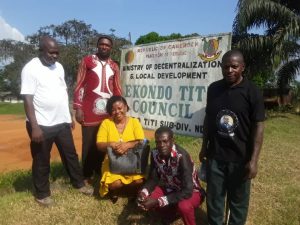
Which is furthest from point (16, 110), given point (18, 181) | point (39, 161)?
point (39, 161)

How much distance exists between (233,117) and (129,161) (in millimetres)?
1398

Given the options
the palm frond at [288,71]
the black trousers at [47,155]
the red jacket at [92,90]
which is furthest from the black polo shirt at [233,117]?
the palm frond at [288,71]

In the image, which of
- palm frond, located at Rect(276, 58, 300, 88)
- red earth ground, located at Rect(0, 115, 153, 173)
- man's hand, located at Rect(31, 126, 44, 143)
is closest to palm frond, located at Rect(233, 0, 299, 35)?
palm frond, located at Rect(276, 58, 300, 88)

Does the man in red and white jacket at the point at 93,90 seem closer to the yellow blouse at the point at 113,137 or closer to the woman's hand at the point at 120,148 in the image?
the yellow blouse at the point at 113,137

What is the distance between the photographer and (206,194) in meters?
3.69

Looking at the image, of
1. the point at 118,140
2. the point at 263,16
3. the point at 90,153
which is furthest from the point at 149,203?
the point at 263,16

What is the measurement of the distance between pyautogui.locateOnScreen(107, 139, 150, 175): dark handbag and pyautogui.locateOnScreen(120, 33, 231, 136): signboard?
735mm

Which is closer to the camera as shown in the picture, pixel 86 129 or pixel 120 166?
pixel 120 166

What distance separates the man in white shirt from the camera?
13.4ft

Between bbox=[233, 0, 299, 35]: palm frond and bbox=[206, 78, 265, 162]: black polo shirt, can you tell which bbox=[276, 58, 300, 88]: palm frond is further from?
bbox=[206, 78, 265, 162]: black polo shirt

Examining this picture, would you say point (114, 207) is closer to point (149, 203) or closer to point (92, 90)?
point (149, 203)

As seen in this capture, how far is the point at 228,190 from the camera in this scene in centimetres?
360

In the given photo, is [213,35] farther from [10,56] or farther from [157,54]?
[10,56]

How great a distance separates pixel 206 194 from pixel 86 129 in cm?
178
